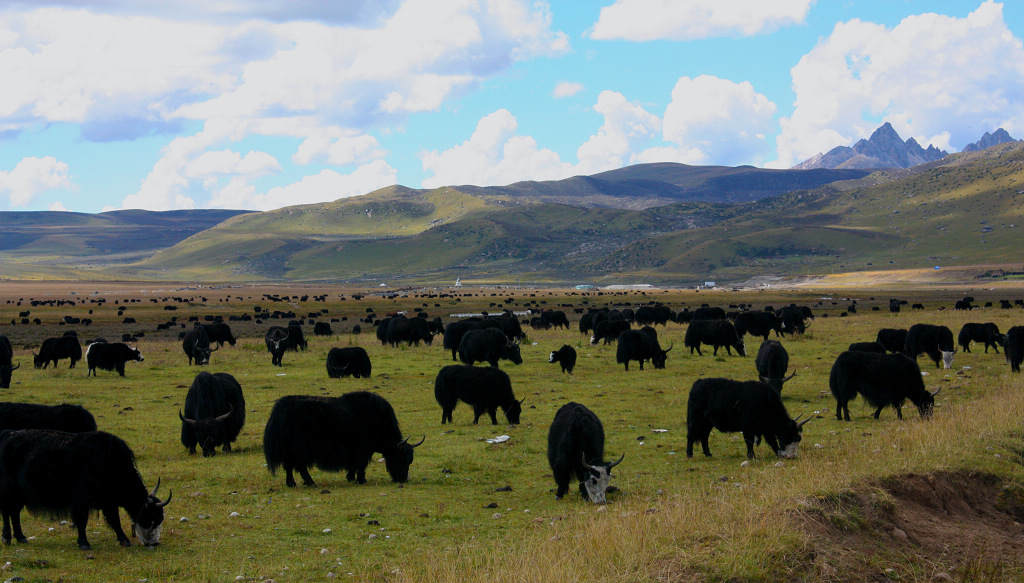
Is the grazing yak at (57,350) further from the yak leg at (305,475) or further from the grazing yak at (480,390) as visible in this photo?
the yak leg at (305,475)

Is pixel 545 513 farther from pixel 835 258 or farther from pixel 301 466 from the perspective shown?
pixel 835 258

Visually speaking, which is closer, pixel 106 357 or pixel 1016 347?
pixel 1016 347

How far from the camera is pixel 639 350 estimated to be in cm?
2775

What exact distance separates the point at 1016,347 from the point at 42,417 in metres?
25.2

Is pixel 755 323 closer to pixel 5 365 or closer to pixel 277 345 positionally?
pixel 277 345

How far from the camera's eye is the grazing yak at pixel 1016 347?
2359cm

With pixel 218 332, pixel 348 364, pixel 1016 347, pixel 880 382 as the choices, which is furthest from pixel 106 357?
pixel 1016 347

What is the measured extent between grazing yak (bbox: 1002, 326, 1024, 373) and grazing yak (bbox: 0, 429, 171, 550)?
78.5 ft

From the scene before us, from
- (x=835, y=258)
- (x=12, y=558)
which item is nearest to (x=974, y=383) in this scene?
(x=12, y=558)

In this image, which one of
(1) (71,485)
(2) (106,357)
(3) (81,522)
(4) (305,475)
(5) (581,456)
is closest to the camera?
(3) (81,522)

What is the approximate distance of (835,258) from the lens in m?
192

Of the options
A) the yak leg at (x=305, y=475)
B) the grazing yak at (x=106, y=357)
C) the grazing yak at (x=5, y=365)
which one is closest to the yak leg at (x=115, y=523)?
the yak leg at (x=305, y=475)

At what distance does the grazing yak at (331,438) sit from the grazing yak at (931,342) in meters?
19.3

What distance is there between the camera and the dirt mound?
8531mm
